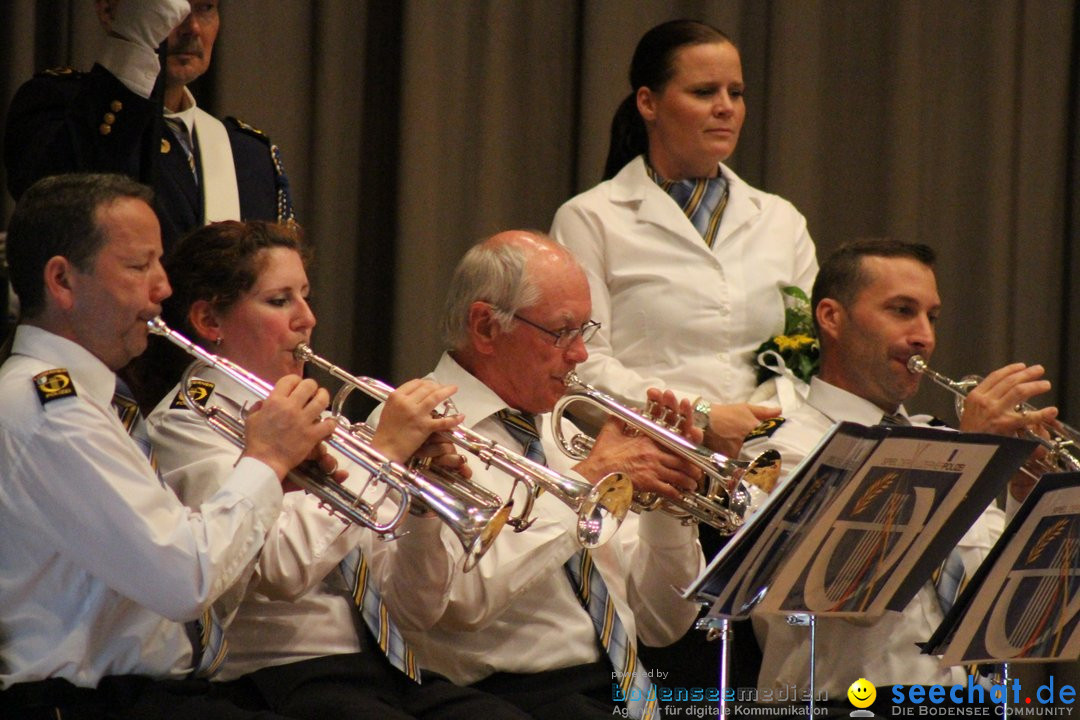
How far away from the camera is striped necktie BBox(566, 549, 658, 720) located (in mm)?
3281

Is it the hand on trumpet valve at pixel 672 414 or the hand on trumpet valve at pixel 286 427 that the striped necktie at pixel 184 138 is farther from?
the hand on trumpet valve at pixel 672 414

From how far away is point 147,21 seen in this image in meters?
3.59

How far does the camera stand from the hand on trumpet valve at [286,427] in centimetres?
279

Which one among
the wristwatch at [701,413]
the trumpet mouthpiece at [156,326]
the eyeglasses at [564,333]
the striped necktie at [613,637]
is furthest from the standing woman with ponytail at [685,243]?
the trumpet mouthpiece at [156,326]

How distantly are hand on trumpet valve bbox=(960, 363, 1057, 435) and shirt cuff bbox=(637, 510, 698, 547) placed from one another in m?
0.82

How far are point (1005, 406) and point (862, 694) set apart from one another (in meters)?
0.85

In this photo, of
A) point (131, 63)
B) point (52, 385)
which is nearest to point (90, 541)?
point (52, 385)

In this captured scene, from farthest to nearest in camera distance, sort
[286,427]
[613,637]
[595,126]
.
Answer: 1. [595,126]
2. [613,637]
3. [286,427]

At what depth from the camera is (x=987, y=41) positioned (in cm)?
568

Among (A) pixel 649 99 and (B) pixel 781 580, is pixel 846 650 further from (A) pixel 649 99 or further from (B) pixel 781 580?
(A) pixel 649 99

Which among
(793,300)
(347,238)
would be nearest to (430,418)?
(793,300)

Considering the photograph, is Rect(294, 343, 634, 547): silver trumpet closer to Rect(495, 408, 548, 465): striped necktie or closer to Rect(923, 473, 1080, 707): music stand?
Rect(495, 408, 548, 465): striped necktie

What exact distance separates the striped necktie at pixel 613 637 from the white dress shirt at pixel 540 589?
29 mm

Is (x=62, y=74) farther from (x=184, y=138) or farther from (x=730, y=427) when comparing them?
(x=730, y=427)
